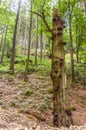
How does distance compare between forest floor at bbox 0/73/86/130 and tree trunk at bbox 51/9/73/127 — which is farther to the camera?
forest floor at bbox 0/73/86/130

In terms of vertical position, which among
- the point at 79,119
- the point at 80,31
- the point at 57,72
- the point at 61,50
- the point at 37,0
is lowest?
the point at 79,119

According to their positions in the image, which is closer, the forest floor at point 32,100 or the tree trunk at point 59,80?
the tree trunk at point 59,80

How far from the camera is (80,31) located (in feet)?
72.0

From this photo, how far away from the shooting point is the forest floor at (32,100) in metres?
7.91

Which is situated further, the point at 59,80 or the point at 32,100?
the point at 32,100

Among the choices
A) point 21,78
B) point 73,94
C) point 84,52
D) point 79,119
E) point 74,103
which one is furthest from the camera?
point 84,52

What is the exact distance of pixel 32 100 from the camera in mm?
11273

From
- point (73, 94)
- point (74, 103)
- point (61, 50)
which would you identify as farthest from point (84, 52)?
point (61, 50)

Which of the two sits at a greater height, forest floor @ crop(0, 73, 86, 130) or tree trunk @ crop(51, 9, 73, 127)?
tree trunk @ crop(51, 9, 73, 127)

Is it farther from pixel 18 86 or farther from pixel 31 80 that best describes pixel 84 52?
pixel 18 86

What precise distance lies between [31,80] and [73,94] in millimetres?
4015

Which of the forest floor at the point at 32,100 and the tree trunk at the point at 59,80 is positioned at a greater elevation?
the tree trunk at the point at 59,80

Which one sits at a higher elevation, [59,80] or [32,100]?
[59,80]

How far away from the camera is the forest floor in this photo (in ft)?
25.9
